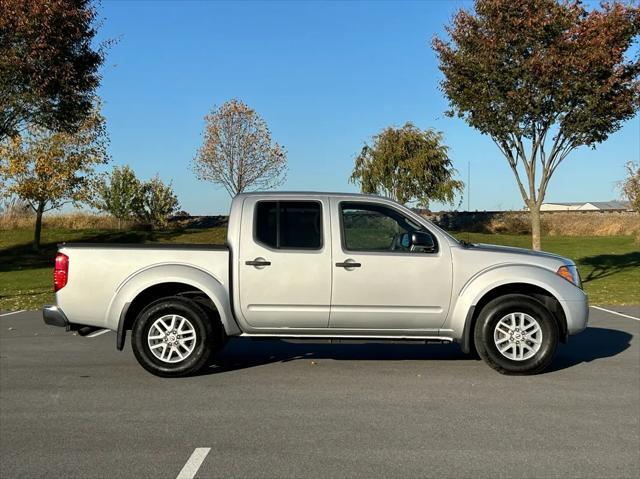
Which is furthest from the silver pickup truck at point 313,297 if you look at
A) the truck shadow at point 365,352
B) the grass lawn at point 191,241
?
the grass lawn at point 191,241

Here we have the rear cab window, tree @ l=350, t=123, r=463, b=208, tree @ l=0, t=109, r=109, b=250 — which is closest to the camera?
the rear cab window

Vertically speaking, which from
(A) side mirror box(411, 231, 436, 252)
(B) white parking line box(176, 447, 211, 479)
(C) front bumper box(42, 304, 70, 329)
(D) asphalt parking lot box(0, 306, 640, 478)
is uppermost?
(A) side mirror box(411, 231, 436, 252)

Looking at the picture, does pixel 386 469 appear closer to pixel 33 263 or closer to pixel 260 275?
pixel 260 275

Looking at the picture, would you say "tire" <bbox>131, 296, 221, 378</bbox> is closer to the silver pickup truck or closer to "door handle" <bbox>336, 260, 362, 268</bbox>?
the silver pickup truck

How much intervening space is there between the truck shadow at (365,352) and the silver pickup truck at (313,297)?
1.90 feet

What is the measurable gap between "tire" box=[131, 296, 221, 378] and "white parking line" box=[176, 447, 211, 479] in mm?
2143

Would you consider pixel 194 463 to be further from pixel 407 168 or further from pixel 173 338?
pixel 407 168

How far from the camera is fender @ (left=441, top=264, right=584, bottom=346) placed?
658 cm

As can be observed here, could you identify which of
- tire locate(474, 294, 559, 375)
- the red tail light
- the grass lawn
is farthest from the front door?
the grass lawn

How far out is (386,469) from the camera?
13.3 feet

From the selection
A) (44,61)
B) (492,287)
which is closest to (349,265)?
(492,287)

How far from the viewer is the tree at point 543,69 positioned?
14680mm

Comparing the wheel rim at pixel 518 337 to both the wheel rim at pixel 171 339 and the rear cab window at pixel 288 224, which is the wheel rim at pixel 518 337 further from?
the wheel rim at pixel 171 339

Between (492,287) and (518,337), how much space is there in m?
0.59
